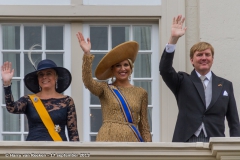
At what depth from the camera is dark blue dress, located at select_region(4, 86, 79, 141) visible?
15.7 metres

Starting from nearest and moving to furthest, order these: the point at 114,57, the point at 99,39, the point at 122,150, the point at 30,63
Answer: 1. the point at 122,150
2. the point at 114,57
3. the point at 30,63
4. the point at 99,39

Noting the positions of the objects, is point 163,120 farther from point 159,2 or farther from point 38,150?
point 38,150

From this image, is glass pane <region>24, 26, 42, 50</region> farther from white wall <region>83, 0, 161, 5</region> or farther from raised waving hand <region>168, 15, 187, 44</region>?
raised waving hand <region>168, 15, 187, 44</region>

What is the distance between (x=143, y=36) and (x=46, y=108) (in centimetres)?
276

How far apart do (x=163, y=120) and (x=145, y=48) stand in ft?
3.33

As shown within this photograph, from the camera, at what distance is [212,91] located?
15.8 metres

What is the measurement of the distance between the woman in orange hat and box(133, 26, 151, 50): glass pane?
1.93 m

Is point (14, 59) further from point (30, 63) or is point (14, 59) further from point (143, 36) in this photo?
point (143, 36)

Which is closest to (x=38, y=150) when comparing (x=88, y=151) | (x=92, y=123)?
(x=88, y=151)

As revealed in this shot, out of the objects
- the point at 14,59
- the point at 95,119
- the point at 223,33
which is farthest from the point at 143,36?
the point at 14,59

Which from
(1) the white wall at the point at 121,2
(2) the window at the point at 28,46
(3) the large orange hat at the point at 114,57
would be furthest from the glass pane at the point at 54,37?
(3) the large orange hat at the point at 114,57

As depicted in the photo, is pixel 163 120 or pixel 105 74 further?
pixel 163 120

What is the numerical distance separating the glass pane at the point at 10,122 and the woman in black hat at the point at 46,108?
1774 millimetres

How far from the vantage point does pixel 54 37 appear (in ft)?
59.2
